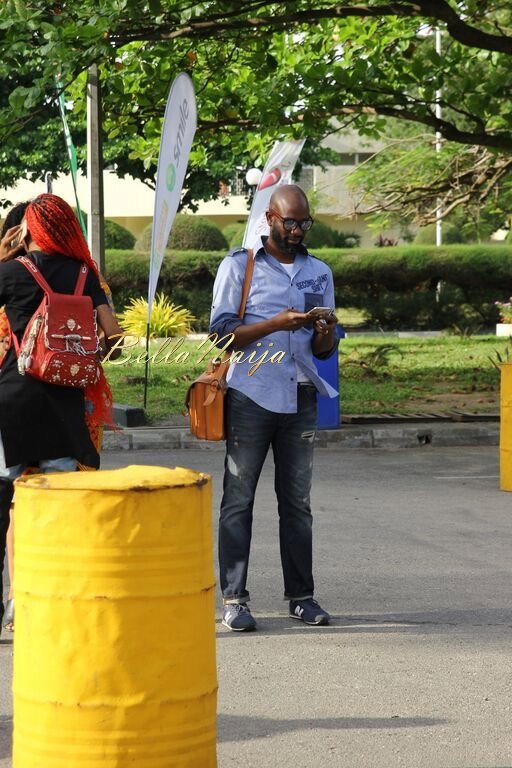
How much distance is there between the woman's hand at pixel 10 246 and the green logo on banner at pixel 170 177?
23.8 ft

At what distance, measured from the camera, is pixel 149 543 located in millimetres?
3727

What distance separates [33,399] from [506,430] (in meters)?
6.19

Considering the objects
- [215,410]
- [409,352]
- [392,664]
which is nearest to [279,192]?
→ [215,410]

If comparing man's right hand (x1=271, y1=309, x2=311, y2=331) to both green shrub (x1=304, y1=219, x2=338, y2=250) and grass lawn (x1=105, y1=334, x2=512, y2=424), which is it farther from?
green shrub (x1=304, y1=219, x2=338, y2=250)

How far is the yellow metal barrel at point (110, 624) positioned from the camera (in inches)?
146

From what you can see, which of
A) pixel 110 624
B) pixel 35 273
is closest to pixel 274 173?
pixel 35 273

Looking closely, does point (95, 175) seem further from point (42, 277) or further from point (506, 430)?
point (42, 277)

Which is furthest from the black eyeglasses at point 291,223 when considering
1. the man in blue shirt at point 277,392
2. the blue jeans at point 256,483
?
the blue jeans at point 256,483

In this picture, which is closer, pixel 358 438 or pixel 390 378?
pixel 358 438

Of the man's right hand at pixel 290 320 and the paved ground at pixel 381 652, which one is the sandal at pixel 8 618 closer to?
the paved ground at pixel 381 652

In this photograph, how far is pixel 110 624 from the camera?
3697 millimetres

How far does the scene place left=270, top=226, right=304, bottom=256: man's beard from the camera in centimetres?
628

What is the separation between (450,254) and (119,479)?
80.7 feet

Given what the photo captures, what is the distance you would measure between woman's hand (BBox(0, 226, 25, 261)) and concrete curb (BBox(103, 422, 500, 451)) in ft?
24.8
